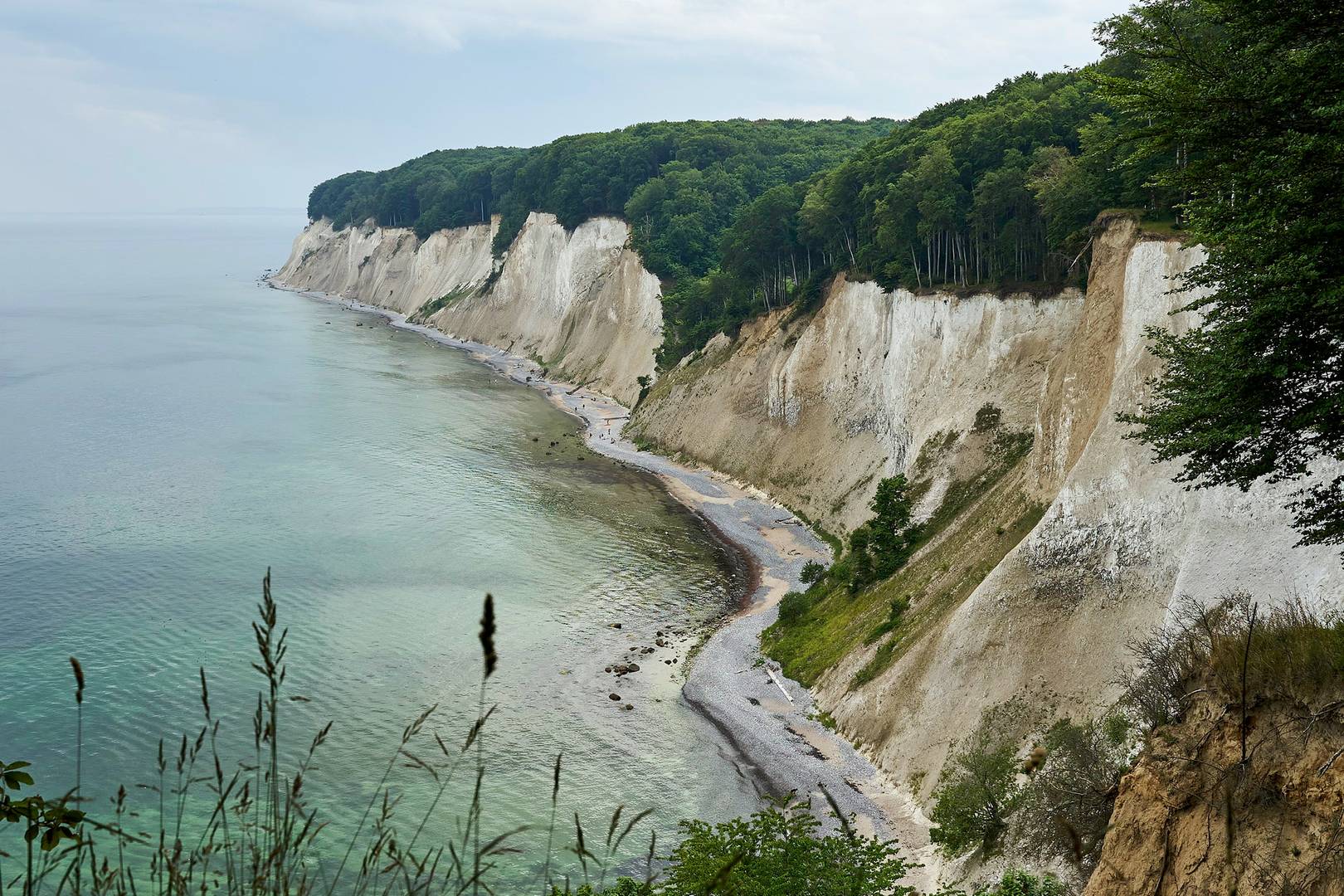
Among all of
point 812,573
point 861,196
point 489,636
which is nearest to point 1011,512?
point 812,573

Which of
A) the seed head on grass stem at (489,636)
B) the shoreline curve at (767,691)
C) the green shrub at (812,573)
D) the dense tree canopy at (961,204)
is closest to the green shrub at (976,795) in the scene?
the shoreline curve at (767,691)

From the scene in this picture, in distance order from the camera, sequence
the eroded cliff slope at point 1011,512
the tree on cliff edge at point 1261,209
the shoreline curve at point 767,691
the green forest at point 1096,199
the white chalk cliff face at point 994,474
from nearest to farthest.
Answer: the tree on cliff edge at point 1261,209 < the green forest at point 1096,199 < the eroded cliff slope at point 1011,512 < the white chalk cliff face at point 994,474 < the shoreline curve at point 767,691

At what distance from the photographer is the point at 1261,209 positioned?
15398 millimetres

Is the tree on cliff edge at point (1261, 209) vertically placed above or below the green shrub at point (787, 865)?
above

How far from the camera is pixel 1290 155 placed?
14.8m

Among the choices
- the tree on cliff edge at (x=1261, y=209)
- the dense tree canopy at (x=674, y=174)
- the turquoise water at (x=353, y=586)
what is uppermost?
the dense tree canopy at (x=674, y=174)

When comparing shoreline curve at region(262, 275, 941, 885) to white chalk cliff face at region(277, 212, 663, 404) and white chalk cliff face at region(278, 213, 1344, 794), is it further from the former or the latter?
white chalk cliff face at region(277, 212, 663, 404)

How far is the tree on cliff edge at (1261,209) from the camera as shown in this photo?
14914 mm

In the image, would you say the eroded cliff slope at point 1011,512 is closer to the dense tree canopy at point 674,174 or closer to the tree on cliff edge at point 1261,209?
the tree on cliff edge at point 1261,209

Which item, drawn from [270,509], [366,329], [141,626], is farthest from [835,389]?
[366,329]

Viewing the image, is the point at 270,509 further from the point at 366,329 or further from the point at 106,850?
the point at 366,329

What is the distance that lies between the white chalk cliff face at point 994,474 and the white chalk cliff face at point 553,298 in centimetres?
2183

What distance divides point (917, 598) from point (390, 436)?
5958 cm

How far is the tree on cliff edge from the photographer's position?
14.9 m
